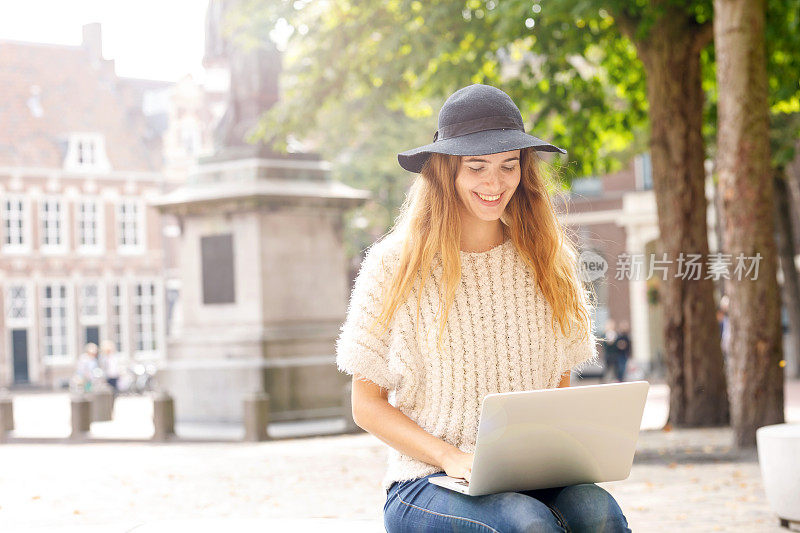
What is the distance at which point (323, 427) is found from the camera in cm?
1664

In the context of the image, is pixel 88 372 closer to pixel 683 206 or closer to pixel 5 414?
pixel 5 414

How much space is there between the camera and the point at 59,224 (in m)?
49.3

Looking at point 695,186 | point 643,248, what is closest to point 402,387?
point 695,186

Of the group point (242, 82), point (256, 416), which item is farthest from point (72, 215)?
point (256, 416)

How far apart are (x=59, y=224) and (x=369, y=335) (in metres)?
47.4

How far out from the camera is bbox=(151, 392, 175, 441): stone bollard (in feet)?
53.0

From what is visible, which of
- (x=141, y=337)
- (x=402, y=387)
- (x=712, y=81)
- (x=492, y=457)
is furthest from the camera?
(x=141, y=337)

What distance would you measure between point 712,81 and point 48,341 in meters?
34.6

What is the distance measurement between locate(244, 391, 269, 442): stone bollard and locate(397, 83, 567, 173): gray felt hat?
38.5 feet

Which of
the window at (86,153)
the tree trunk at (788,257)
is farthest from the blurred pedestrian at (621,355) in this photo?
the window at (86,153)

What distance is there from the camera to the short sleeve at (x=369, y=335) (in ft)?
12.7

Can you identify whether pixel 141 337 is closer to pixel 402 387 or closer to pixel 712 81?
pixel 712 81

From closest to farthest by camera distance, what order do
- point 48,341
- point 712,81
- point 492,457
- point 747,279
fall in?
point 492,457 → point 747,279 → point 712,81 → point 48,341

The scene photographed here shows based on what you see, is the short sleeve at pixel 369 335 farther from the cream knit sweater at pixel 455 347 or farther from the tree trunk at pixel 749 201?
the tree trunk at pixel 749 201
